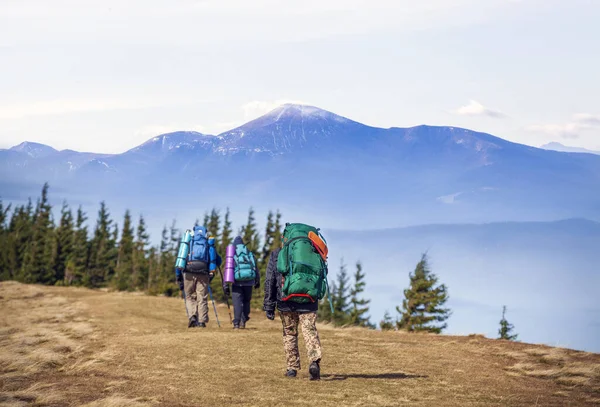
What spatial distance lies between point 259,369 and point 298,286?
8.19 ft

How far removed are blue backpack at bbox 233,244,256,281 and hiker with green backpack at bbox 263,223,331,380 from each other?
321 inches

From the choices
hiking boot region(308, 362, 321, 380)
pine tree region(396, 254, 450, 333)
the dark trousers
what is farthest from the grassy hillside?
pine tree region(396, 254, 450, 333)

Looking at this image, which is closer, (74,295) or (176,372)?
(176,372)

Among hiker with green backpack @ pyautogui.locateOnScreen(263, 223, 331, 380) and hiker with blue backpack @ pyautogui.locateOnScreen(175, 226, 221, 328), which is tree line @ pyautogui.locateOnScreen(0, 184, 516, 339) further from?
hiker with green backpack @ pyautogui.locateOnScreen(263, 223, 331, 380)

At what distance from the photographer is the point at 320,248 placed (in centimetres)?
1301

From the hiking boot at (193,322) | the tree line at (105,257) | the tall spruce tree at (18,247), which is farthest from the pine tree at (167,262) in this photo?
the hiking boot at (193,322)

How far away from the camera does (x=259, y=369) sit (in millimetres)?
14305

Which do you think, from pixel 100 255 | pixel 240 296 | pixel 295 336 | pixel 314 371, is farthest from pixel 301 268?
pixel 100 255

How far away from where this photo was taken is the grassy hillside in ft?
38.5

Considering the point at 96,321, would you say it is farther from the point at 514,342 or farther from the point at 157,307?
the point at 514,342

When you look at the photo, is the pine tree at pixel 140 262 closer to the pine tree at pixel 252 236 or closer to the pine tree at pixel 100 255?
the pine tree at pixel 100 255

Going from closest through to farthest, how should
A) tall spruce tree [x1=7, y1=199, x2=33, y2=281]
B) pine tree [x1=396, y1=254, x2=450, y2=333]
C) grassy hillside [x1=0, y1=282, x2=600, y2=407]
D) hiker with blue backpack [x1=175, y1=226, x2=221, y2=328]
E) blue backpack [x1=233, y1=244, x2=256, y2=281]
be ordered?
grassy hillside [x1=0, y1=282, x2=600, y2=407] < blue backpack [x1=233, y1=244, x2=256, y2=281] < hiker with blue backpack [x1=175, y1=226, x2=221, y2=328] < pine tree [x1=396, y1=254, x2=450, y2=333] < tall spruce tree [x1=7, y1=199, x2=33, y2=281]

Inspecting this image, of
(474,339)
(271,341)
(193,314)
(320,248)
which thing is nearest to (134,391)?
(320,248)

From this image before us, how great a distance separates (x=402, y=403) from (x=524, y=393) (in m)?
3.11
